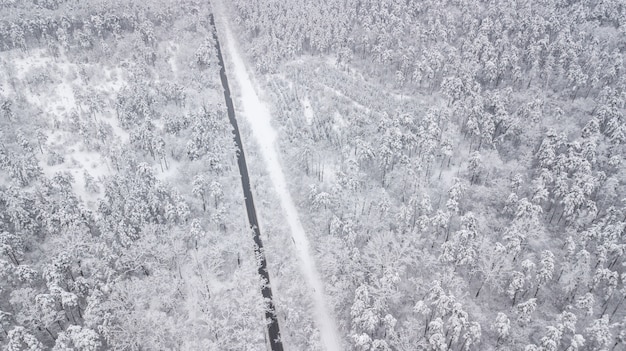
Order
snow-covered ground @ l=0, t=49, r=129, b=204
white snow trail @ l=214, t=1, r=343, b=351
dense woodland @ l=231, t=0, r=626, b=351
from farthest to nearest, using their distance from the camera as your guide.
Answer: snow-covered ground @ l=0, t=49, r=129, b=204, white snow trail @ l=214, t=1, r=343, b=351, dense woodland @ l=231, t=0, r=626, b=351

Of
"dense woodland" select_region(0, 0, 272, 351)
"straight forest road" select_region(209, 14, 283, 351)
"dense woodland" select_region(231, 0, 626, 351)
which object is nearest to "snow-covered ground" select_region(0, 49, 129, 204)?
"dense woodland" select_region(0, 0, 272, 351)

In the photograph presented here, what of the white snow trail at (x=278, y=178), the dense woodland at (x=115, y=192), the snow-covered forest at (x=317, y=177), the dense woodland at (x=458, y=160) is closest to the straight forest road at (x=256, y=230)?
the snow-covered forest at (x=317, y=177)

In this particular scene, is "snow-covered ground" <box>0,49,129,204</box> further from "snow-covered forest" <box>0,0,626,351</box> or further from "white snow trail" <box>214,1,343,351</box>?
"white snow trail" <box>214,1,343,351</box>

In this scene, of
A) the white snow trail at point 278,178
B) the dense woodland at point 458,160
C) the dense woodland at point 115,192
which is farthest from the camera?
the white snow trail at point 278,178

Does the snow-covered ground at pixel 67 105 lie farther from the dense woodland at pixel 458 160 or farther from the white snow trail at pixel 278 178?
the dense woodland at pixel 458 160

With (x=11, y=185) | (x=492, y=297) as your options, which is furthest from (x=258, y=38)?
(x=492, y=297)
